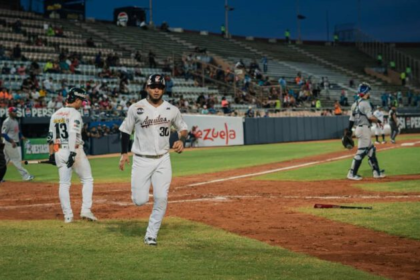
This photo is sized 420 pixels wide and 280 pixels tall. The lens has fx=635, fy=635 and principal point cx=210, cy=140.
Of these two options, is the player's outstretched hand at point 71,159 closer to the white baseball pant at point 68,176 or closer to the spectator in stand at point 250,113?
the white baseball pant at point 68,176

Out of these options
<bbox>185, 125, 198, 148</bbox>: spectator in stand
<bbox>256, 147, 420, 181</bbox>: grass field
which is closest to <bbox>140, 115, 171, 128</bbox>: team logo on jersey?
<bbox>256, 147, 420, 181</bbox>: grass field

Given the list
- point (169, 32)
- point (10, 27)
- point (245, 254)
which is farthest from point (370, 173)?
point (169, 32)

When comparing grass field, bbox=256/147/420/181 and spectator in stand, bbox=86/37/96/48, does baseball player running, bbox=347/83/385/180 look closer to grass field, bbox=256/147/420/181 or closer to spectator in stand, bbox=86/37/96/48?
grass field, bbox=256/147/420/181

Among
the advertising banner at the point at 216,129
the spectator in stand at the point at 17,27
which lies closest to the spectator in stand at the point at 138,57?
the spectator in stand at the point at 17,27

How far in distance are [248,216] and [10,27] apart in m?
38.2

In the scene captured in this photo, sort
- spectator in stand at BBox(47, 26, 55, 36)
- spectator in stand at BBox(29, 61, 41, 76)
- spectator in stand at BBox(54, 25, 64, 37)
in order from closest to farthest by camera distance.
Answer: spectator in stand at BBox(29, 61, 41, 76), spectator in stand at BBox(47, 26, 55, 36), spectator in stand at BBox(54, 25, 64, 37)

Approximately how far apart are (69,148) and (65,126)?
39 cm

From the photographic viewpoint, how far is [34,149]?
104ft

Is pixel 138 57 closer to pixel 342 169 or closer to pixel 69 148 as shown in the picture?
pixel 342 169

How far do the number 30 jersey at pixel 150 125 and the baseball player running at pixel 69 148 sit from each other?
7.20 ft

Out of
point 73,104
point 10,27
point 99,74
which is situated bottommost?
point 73,104

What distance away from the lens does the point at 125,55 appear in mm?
47844

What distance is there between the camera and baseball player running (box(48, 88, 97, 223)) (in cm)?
1053

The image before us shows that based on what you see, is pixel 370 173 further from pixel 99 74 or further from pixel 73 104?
pixel 99 74
